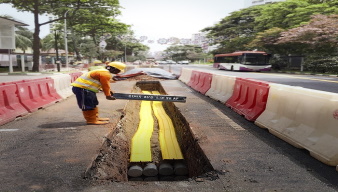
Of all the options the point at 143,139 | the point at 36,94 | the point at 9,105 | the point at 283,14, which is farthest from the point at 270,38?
the point at 9,105

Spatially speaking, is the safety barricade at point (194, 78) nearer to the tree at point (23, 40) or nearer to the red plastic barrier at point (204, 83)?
the red plastic barrier at point (204, 83)

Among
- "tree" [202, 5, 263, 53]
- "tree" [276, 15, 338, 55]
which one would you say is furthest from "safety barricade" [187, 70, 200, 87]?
"tree" [202, 5, 263, 53]

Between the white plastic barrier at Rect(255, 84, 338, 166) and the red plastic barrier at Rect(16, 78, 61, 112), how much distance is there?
5.68 meters

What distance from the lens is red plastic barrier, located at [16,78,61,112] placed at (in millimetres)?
6464

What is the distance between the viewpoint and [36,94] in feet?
23.6

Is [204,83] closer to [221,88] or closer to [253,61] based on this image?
[221,88]

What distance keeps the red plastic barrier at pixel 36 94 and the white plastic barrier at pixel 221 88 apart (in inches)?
210

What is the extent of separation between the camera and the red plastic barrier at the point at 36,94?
646 centimetres

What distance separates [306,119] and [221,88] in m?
4.86

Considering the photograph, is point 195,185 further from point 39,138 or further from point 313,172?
point 39,138

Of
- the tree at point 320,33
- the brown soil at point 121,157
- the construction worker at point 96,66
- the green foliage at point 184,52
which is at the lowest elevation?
the brown soil at point 121,157

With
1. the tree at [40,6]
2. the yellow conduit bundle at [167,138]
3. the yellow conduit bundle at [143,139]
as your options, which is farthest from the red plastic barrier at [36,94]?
the tree at [40,6]

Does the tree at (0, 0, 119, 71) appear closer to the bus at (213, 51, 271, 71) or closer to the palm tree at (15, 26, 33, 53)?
the palm tree at (15, 26, 33, 53)

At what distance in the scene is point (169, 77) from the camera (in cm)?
1803
